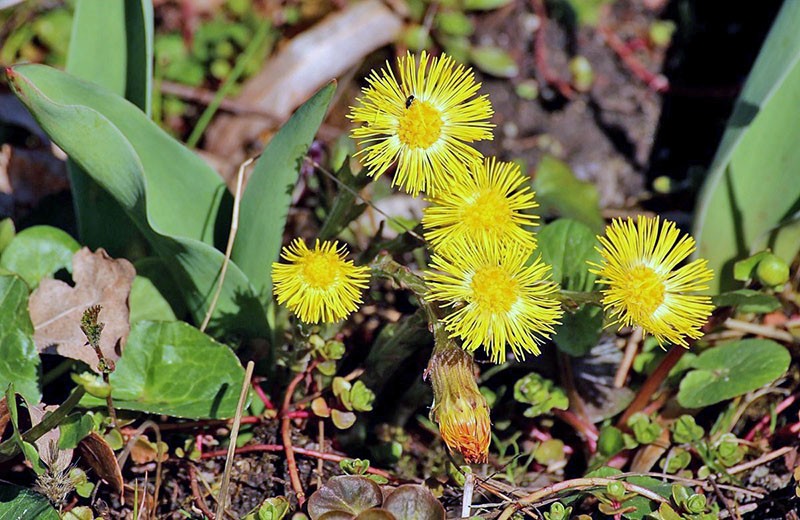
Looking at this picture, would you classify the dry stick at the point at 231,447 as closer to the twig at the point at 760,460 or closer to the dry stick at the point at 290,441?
the dry stick at the point at 290,441

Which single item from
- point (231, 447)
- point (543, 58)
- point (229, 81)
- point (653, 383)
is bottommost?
point (231, 447)

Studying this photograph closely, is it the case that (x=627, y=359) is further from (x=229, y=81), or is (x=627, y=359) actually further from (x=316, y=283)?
(x=229, y=81)

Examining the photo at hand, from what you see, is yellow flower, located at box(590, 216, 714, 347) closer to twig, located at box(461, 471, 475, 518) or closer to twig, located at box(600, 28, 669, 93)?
twig, located at box(461, 471, 475, 518)

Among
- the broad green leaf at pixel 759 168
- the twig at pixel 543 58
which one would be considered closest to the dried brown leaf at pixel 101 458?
the broad green leaf at pixel 759 168

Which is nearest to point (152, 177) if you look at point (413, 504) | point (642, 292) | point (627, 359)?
point (413, 504)

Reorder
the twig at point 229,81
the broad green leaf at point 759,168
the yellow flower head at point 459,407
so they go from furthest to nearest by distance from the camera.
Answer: the twig at point 229,81 < the broad green leaf at point 759,168 < the yellow flower head at point 459,407
